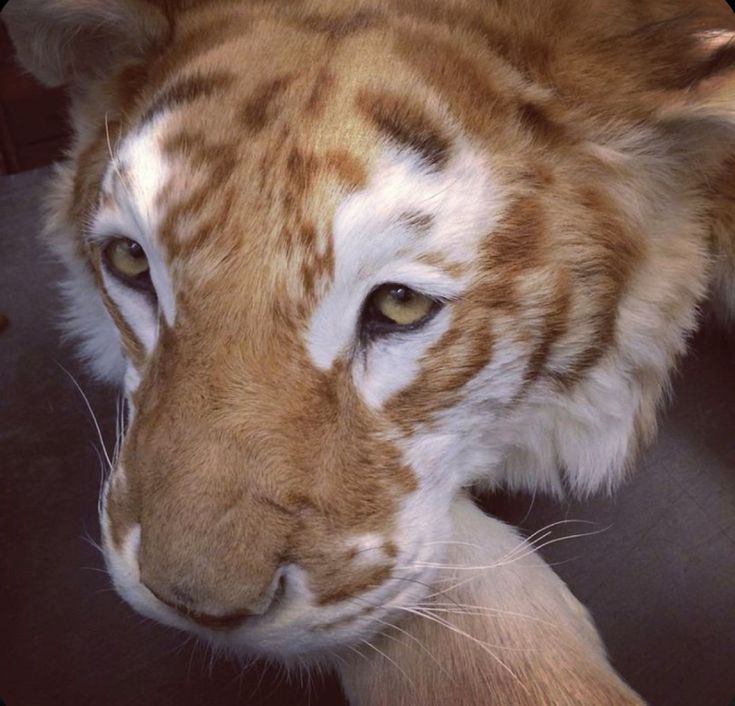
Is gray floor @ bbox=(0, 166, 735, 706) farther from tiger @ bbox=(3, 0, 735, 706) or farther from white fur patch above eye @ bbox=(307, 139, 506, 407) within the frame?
white fur patch above eye @ bbox=(307, 139, 506, 407)

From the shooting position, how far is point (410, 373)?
0.57 m

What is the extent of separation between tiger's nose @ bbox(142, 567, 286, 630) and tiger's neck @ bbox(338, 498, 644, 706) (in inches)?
5.1

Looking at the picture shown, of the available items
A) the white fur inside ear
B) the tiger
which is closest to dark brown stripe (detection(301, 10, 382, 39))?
the tiger

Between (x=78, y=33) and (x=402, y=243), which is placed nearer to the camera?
(x=402, y=243)

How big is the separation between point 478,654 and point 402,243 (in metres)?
0.32

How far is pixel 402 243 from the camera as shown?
52cm

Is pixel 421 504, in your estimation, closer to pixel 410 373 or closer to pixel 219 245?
pixel 410 373

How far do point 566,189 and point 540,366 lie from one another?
0.40 feet

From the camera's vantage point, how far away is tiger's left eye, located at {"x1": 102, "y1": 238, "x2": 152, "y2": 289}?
0.62m

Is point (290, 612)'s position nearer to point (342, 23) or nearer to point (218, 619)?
point (218, 619)

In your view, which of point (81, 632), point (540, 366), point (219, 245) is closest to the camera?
point (219, 245)

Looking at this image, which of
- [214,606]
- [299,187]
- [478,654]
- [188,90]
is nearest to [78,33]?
[188,90]

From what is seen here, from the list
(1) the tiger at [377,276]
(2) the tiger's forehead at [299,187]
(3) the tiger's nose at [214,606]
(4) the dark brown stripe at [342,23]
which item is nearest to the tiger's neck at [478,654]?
(1) the tiger at [377,276]

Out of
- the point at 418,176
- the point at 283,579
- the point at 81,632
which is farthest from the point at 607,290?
the point at 81,632
